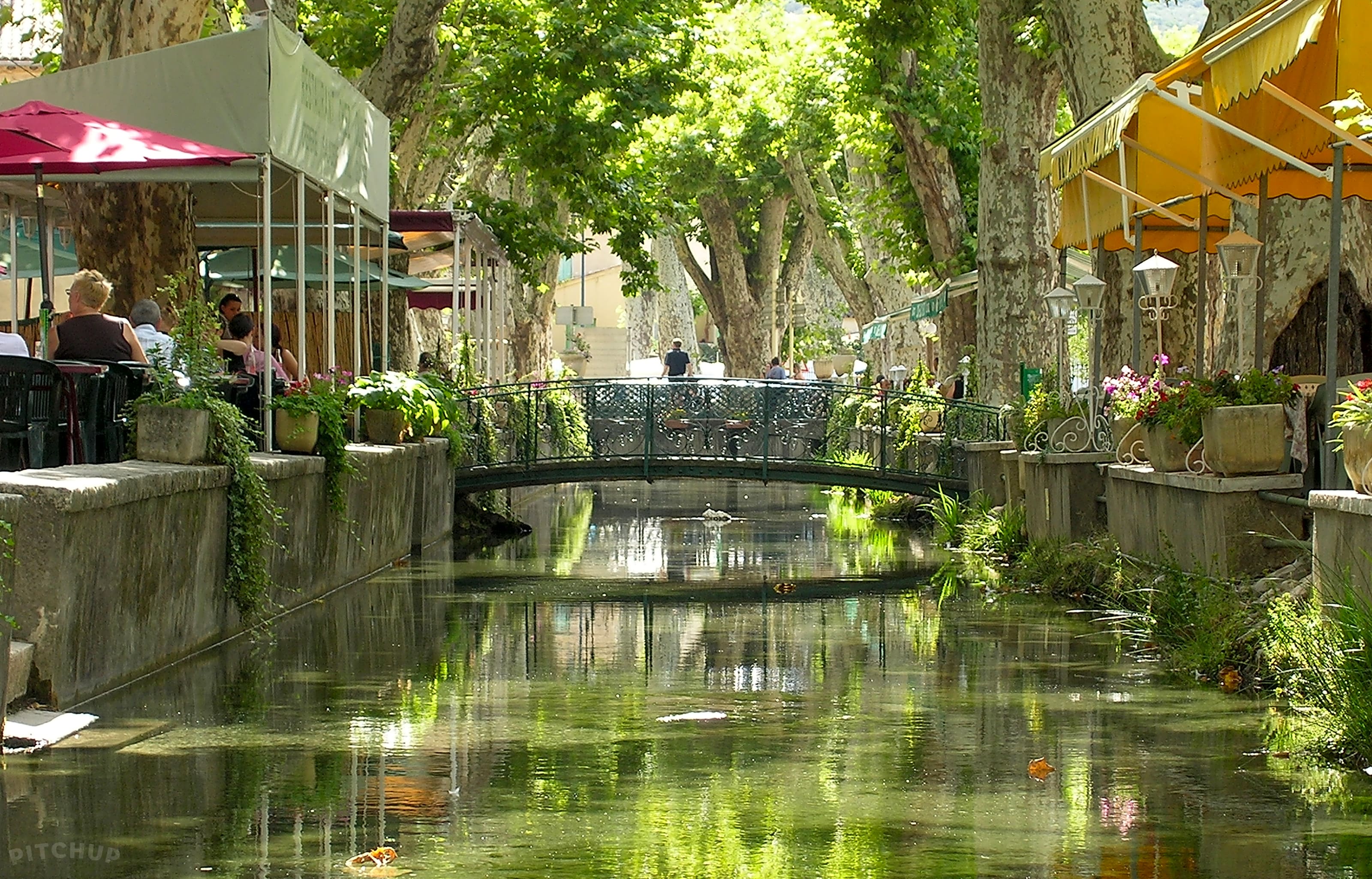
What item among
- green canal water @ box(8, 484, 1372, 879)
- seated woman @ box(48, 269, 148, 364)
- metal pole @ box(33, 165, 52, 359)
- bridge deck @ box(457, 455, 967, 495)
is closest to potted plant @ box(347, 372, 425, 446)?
bridge deck @ box(457, 455, 967, 495)

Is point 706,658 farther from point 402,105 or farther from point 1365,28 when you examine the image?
point 402,105

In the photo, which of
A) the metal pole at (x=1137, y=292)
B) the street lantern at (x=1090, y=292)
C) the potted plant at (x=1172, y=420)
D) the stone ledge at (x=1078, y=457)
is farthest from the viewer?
the street lantern at (x=1090, y=292)

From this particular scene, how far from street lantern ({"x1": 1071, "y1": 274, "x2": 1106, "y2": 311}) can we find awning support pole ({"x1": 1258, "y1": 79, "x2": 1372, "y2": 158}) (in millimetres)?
4918

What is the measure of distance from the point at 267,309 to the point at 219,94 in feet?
5.04

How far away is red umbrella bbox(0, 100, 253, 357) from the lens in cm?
1116

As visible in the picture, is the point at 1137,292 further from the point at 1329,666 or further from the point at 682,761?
the point at 682,761

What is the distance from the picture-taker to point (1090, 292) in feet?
50.1

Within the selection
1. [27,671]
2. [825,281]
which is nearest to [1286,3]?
[27,671]

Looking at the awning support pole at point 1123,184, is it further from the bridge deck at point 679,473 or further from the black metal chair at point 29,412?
the black metal chair at point 29,412

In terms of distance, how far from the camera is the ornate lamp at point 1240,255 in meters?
13.0

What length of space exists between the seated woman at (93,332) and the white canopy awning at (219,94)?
1604 mm

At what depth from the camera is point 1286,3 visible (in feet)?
31.1

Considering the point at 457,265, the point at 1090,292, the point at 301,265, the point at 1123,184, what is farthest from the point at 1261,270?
the point at 457,265

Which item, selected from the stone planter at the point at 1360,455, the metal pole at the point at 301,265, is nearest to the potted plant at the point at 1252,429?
the stone planter at the point at 1360,455
